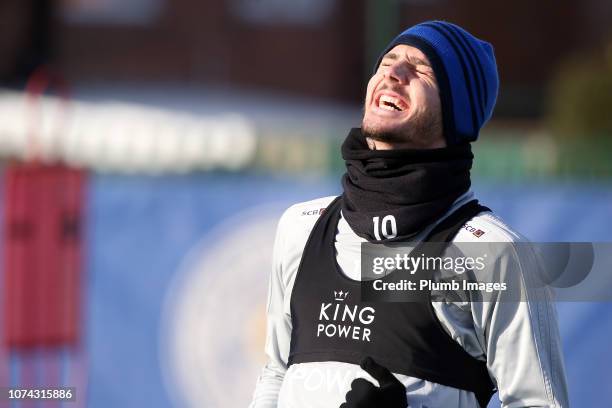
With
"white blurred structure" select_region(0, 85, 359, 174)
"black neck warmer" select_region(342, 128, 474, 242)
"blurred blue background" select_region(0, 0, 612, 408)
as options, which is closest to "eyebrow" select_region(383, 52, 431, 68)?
"black neck warmer" select_region(342, 128, 474, 242)

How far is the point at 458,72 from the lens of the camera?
2818 millimetres

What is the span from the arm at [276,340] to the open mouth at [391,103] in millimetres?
414

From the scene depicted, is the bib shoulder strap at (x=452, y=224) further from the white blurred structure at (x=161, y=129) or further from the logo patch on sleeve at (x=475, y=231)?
the white blurred structure at (x=161, y=129)

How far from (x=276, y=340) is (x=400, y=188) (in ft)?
1.76

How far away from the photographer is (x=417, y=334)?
8.52 ft

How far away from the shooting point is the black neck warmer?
270cm

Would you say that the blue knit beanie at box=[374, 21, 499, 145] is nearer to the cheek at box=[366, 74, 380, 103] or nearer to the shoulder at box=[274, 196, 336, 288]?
the cheek at box=[366, 74, 380, 103]

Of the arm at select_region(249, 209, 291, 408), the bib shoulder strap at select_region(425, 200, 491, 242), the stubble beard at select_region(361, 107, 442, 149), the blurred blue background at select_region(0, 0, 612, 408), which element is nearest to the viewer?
the bib shoulder strap at select_region(425, 200, 491, 242)

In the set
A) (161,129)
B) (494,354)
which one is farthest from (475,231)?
(161,129)

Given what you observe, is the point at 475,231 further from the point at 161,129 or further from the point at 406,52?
the point at 161,129

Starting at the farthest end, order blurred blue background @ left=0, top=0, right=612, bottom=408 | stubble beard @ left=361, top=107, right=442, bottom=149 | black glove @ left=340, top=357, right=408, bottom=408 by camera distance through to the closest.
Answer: blurred blue background @ left=0, top=0, right=612, bottom=408, stubble beard @ left=361, top=107, right=442, bottom=149, black glove @ left=340, top=357, right=408, bottom=408

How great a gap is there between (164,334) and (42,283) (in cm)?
91

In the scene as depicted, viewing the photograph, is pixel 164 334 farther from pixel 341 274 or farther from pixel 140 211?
pixel 341 274

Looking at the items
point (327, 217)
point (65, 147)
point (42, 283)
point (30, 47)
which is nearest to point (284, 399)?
point (327, 217)
